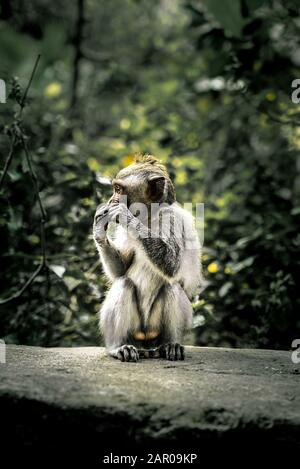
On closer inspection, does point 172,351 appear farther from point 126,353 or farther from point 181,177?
point 181,177

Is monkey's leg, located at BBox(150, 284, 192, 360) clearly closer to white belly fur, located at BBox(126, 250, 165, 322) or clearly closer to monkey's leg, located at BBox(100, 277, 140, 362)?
white belly fur, located at BBox(126, 250, 165, 322)

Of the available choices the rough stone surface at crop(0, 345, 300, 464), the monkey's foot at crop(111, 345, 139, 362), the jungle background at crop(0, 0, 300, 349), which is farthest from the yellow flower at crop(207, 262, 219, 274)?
the rough stone surface at crop(0, 345, 300, 464)

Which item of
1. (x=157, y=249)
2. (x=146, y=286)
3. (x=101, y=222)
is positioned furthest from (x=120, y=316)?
(x=101, y=222)

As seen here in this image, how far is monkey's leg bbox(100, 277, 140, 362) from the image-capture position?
473cm

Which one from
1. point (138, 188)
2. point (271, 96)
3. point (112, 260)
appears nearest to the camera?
point (138, 188)

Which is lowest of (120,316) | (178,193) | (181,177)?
(120,316)

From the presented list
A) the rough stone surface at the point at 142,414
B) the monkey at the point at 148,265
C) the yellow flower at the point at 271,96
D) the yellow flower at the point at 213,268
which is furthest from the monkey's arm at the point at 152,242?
the yellow flower at the point at 271,96

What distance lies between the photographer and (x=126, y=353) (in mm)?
4461

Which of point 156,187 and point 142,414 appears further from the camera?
point 156,187

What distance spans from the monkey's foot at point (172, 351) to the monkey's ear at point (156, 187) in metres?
1.27

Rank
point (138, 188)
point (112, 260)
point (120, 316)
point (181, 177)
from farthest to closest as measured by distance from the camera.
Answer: point (181, 177), point (112, 260), point (138, 188), point (120, 316)

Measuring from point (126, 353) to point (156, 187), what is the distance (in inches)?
56.8

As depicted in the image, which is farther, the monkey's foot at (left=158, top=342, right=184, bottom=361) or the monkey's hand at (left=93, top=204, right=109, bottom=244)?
the monkey's hand at (left=93, top=204, right=109, bottom=244)

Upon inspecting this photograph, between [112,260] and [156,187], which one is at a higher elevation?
[156,187]
